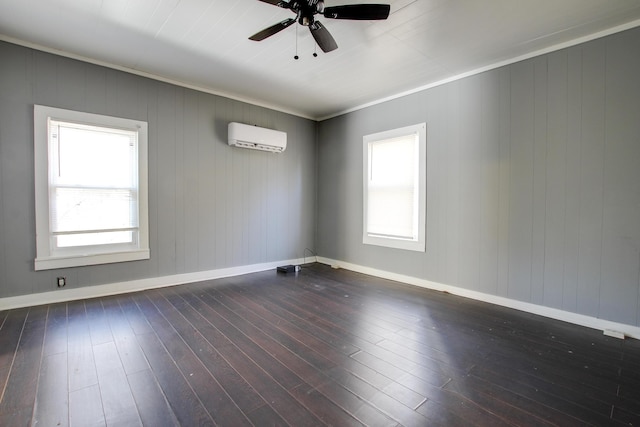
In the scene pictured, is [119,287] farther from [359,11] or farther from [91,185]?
[359,11]

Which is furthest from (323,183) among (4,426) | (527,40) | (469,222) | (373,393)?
(4,426)

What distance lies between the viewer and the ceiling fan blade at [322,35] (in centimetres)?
217

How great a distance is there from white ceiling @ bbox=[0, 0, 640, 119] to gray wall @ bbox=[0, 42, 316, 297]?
0.27 meters

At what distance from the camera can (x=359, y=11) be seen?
2.01 m

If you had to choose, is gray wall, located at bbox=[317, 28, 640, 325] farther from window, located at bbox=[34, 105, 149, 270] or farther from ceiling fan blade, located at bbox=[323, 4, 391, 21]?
window, located at bbox=[34, 105, 149, 270]

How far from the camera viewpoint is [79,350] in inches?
87.2

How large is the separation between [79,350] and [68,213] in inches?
70.9

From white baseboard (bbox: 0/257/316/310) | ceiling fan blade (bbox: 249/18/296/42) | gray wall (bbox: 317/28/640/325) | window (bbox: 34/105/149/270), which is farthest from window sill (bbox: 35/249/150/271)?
gray wall (bbox: 317/28/640/325)

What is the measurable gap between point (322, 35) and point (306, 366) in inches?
97.6

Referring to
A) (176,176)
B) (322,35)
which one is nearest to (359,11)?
(322,35)

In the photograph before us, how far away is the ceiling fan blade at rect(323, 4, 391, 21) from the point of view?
1.95 meters

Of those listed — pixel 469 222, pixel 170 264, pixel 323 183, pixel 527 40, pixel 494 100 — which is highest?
pixel 527 40

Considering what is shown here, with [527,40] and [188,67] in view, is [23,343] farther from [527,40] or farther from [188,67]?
[527,40]

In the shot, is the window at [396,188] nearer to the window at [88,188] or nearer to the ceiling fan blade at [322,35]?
the ceiling fan blade at [322,35]
